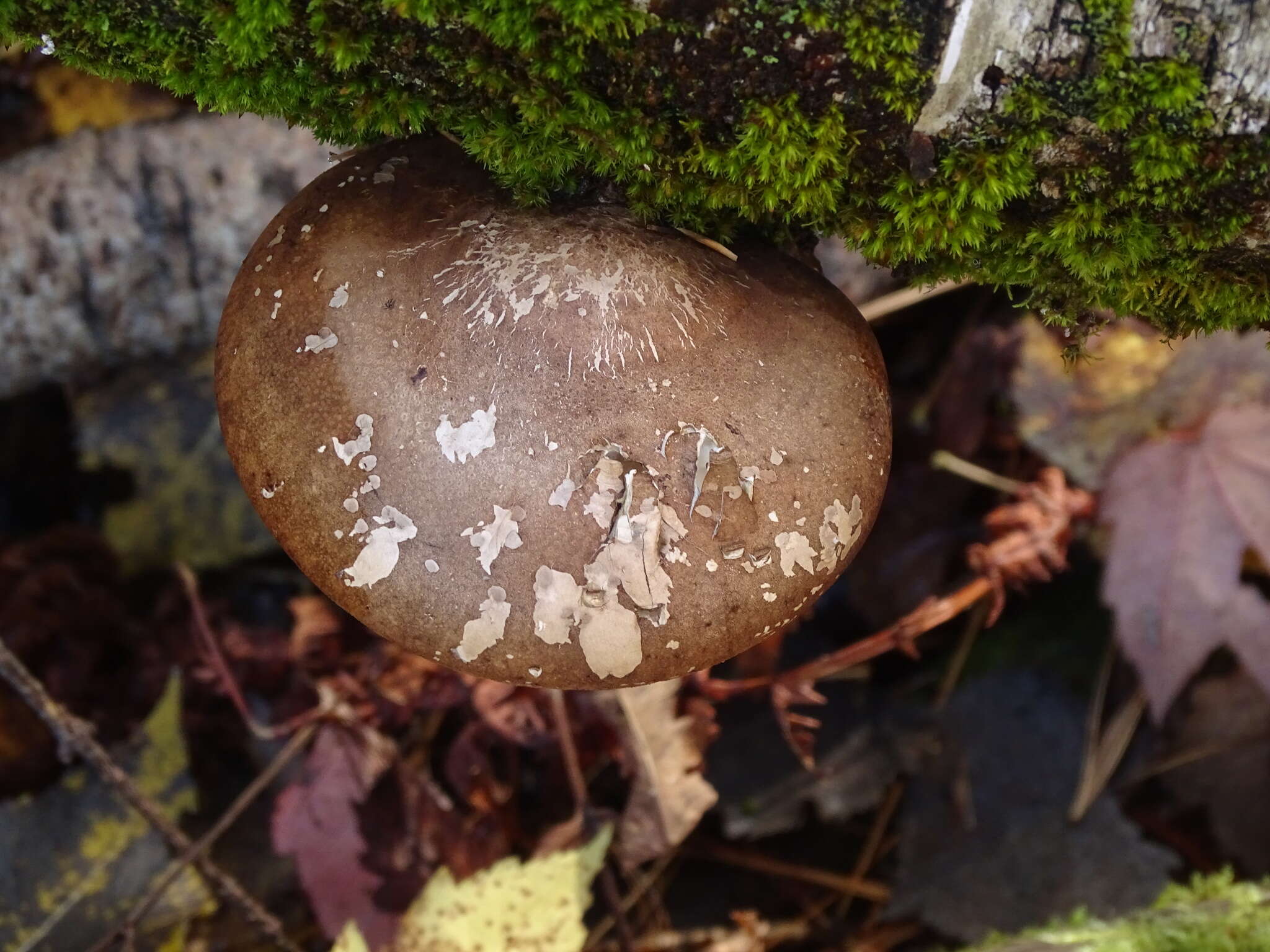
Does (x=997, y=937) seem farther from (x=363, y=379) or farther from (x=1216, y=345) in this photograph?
(x=363, y=379)

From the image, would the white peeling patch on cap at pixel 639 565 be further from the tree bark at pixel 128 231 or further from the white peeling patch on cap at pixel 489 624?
the tree bark at pixel 128 231

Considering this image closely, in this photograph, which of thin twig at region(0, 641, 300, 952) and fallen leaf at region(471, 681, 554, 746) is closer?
thin twig at region(0, 641, 300, 952)

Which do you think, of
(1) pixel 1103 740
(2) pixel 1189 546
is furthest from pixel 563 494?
(1) pixel 1103 740

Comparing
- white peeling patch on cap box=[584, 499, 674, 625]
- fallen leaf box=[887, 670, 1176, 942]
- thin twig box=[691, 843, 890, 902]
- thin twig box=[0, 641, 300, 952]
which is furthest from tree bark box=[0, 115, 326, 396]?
fallen leaf box=[887, 670, 1176, 942]

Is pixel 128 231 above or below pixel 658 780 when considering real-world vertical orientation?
above

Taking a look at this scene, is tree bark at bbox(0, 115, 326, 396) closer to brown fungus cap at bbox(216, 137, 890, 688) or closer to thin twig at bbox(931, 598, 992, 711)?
brown fungus cap at bbox(216, 137, 890, 688)

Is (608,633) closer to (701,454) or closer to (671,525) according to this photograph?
(671,525)

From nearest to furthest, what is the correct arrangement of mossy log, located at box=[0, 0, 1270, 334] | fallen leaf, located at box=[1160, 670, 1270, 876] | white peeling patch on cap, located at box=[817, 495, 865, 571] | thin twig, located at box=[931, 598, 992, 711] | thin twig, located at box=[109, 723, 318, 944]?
mossy log, located at box=[0, 0, 1270, 334]
white peeling patch on cap, located at box=[817, 495, 865, 571]
thin twig, located at box=[109, 723, 318, 944]
fallen leaf, located at box=[1160, 670, 1270, 876]
thin twig, located at box=[931, 598, 992, 711]
